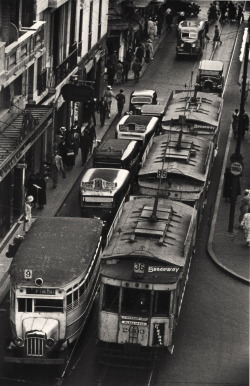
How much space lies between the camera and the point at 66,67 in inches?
2170

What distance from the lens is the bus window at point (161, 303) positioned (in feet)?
107

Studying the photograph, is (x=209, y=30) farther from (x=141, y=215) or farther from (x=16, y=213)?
(x=141, y=215)

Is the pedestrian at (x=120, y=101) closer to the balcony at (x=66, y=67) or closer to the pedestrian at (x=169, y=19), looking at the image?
the balcony at (x=66, y=67)

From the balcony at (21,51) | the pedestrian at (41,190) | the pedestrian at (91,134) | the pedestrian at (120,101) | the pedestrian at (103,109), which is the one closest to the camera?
the balcony at (21,51)

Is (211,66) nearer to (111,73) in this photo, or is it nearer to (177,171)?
(111,73)

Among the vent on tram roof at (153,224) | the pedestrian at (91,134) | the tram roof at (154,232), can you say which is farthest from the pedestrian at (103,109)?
the vent on tram roof at (153,224)

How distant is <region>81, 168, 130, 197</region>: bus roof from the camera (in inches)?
1641

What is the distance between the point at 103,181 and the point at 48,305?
10130 mm

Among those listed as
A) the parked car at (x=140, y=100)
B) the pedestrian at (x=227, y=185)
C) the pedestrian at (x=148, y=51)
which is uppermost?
the pedestrian at (x=227, y=185)

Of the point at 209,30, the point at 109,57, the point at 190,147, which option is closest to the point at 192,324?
the point at 190,147

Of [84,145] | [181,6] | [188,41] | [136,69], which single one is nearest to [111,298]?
[84,145]

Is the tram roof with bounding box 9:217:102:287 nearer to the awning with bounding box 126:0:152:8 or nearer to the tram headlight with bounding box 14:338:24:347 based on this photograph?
the tram headlight with bounding box 14:338:24:347

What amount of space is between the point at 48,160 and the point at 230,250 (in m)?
12.4

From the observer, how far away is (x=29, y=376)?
32188mm
